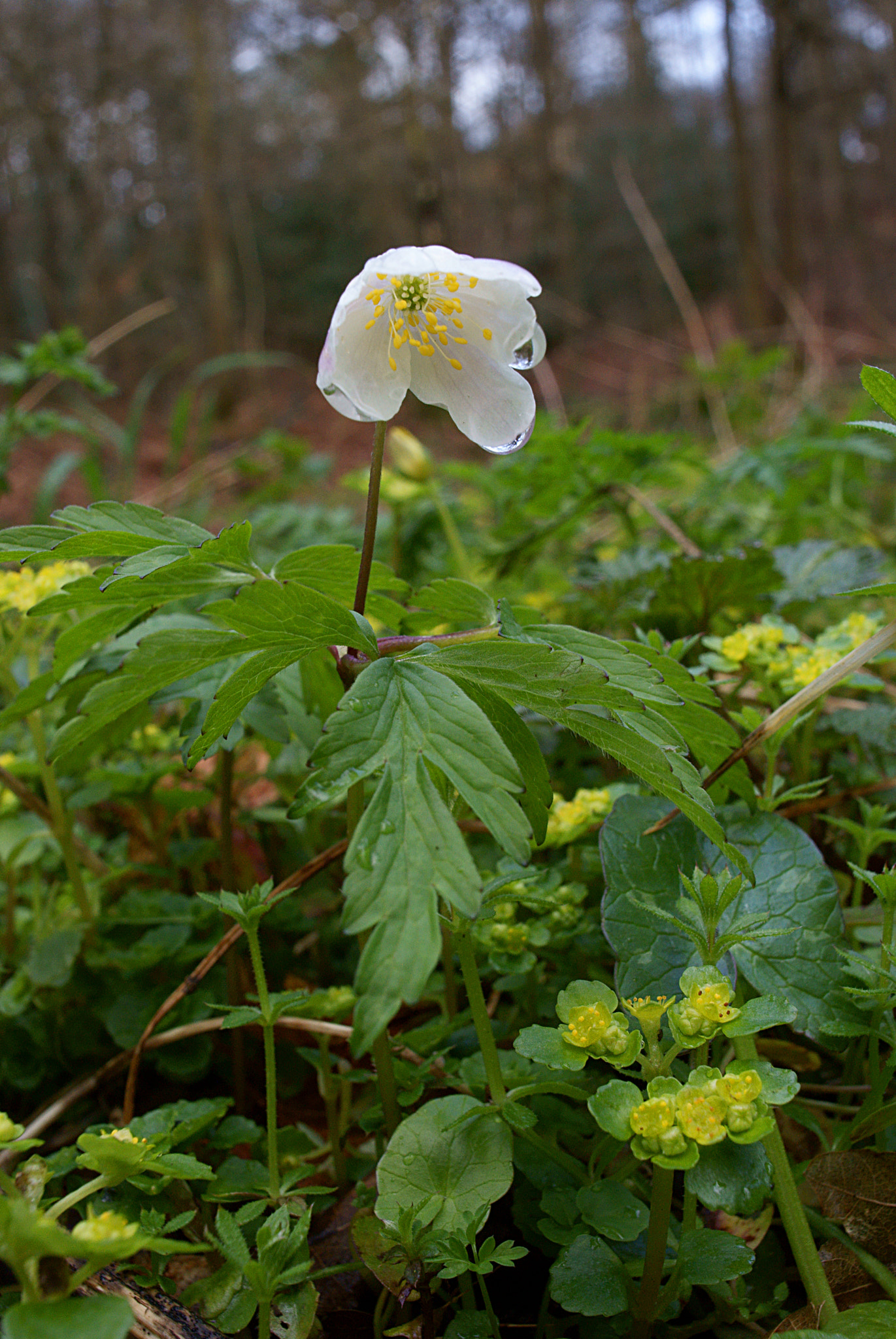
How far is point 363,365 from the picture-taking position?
3.56 feet

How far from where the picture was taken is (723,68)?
6270mm

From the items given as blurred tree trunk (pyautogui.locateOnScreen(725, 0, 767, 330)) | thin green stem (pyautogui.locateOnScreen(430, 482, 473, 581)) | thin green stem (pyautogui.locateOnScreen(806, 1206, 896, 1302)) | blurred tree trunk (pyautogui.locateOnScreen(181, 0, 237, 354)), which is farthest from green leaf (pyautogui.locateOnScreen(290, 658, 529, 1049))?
blurred tree trunk (pyautogui.locateOnScreen(181, 0, 237, 354))

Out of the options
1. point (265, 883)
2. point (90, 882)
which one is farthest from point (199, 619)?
point (265, 883)

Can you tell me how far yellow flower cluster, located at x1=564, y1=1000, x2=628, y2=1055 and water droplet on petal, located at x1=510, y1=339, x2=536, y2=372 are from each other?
73 centimetres

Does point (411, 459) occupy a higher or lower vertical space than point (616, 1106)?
higher

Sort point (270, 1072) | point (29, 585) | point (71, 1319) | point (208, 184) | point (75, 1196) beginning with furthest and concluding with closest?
1. point (208, 184)
2. point (29, 585)
3. point (270, 1072)
4. point (75, 1196)
5. point (71, 1319)

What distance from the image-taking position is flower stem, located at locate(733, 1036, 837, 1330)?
845 millimetres

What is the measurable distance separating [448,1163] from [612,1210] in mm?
168

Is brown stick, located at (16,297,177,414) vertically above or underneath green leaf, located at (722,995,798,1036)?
above

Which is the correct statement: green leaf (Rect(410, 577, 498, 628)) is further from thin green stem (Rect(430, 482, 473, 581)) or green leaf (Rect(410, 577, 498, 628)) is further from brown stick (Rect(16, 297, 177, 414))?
brown stick (Rect(16, 297, 177, 414))

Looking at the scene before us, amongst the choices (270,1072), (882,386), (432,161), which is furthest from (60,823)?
(432,161)

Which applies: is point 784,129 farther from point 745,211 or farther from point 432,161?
point 432,161

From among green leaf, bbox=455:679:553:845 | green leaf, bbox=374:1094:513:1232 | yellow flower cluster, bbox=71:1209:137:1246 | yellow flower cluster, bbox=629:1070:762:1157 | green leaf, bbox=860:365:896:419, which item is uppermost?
green leaf, bbox=860:365:896:419

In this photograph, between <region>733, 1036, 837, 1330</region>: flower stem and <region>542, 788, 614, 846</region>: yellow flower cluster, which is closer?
<region>733, 1036, 837, 1330</region>: flower stem
